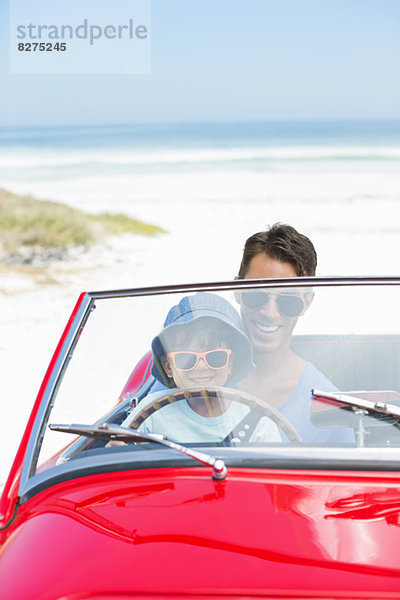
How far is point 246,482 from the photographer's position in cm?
146

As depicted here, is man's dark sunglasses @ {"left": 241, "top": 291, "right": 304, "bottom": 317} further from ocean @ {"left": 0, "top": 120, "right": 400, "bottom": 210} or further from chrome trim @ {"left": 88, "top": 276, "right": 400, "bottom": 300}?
ocean @ {"left": 0, "top": 120, "right": 400, "bottom": 210}

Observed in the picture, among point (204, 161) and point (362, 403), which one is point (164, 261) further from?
point (204, 161)

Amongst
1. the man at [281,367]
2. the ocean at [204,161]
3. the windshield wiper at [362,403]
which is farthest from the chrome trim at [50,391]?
the ocean at [204,161]

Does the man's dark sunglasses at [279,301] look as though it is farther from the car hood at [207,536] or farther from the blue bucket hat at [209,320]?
the car hood at [207,536]

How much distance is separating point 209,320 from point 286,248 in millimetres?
695

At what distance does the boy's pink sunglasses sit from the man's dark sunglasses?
0.20 m

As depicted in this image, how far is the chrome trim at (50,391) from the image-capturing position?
159 centimetres

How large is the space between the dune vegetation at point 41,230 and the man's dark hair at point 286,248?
8.24m

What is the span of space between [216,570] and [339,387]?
0.73 metres

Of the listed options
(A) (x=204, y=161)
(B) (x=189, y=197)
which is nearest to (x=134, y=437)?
(B) (x=189, y=197)

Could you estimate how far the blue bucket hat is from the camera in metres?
1.76

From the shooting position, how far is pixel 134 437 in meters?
1.52

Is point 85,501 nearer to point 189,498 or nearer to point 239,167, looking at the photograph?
point 189,498

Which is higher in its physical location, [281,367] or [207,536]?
[281,367]
